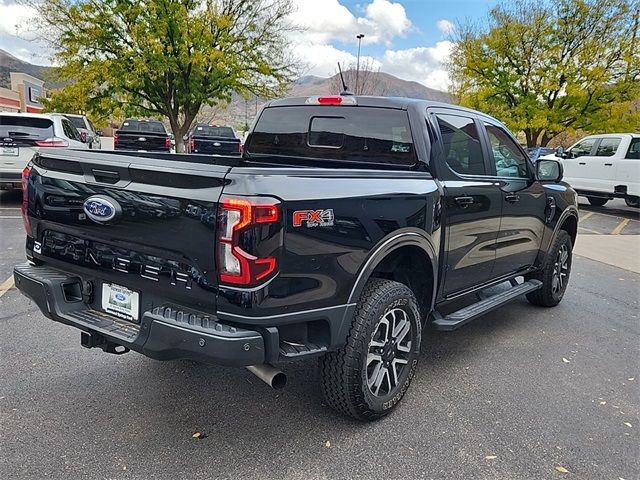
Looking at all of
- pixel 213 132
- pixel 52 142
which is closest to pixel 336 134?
pixel 52 142

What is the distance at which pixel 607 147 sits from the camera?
13.8 meters

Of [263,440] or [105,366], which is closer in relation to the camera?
[263,440]

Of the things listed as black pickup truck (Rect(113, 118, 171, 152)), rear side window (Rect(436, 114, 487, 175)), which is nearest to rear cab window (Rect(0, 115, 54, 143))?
black pickup truck (Rect(113, 118, 171, 152))

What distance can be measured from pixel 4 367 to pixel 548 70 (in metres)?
22.9

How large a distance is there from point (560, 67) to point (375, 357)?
21.8 meters

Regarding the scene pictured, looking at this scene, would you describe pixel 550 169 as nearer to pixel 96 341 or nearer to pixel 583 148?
pixel 96 341

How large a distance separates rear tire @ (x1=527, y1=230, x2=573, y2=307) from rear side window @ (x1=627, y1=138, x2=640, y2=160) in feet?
30.3

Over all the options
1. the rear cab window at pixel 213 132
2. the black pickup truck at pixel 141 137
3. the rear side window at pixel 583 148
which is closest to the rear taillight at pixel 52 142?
the black pickup truck at pixel 141 137

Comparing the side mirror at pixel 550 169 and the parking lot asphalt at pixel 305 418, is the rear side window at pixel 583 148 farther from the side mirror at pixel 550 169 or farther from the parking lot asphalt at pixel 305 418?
the parking lot asphalt at pixel 305 418

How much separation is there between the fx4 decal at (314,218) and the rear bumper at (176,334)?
1.86 feet

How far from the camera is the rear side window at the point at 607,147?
13601 mm

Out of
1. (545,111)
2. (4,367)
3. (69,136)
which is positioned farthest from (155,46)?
(4,367)

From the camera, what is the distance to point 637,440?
10.1ft

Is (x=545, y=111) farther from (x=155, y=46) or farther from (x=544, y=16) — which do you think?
(x=155, y=46)
